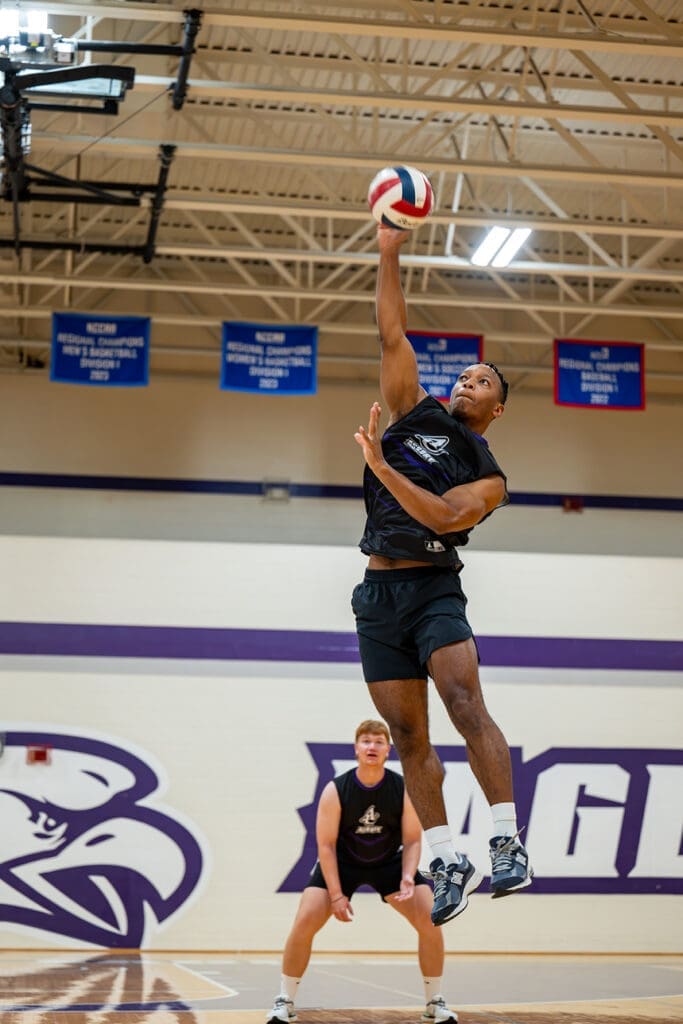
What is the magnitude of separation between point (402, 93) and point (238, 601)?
4.66m

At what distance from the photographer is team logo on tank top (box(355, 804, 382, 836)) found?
706cm

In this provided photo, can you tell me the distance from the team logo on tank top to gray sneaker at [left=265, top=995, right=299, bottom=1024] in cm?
107

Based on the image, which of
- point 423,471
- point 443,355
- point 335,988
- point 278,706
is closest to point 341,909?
point 335,988

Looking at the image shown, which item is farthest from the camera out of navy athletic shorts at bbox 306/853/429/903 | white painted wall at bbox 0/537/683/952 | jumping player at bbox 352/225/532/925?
white painted wall at bbox 0/537/683/952

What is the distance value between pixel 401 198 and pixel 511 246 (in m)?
8.74

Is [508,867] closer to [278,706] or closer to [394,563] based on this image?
[394,563]

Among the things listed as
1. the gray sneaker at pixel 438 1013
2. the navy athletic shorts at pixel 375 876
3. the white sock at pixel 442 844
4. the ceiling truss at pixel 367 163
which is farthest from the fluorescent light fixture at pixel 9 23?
the gray sneaker at pixel 438 1013

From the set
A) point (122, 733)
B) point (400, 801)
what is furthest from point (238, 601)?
point (400, 801)

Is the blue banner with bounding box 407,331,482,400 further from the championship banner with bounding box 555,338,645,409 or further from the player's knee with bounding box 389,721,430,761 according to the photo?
the player's knee with bounding box 389,721,430,761

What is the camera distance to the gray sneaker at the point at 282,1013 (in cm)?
623

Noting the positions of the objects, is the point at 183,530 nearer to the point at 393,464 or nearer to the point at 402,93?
the point at 402,93

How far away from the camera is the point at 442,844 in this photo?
454cm

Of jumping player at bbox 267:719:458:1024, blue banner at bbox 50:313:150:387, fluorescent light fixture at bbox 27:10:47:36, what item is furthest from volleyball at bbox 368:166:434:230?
blue banner at bbox 50:313:150:387

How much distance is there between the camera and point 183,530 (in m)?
17.4
